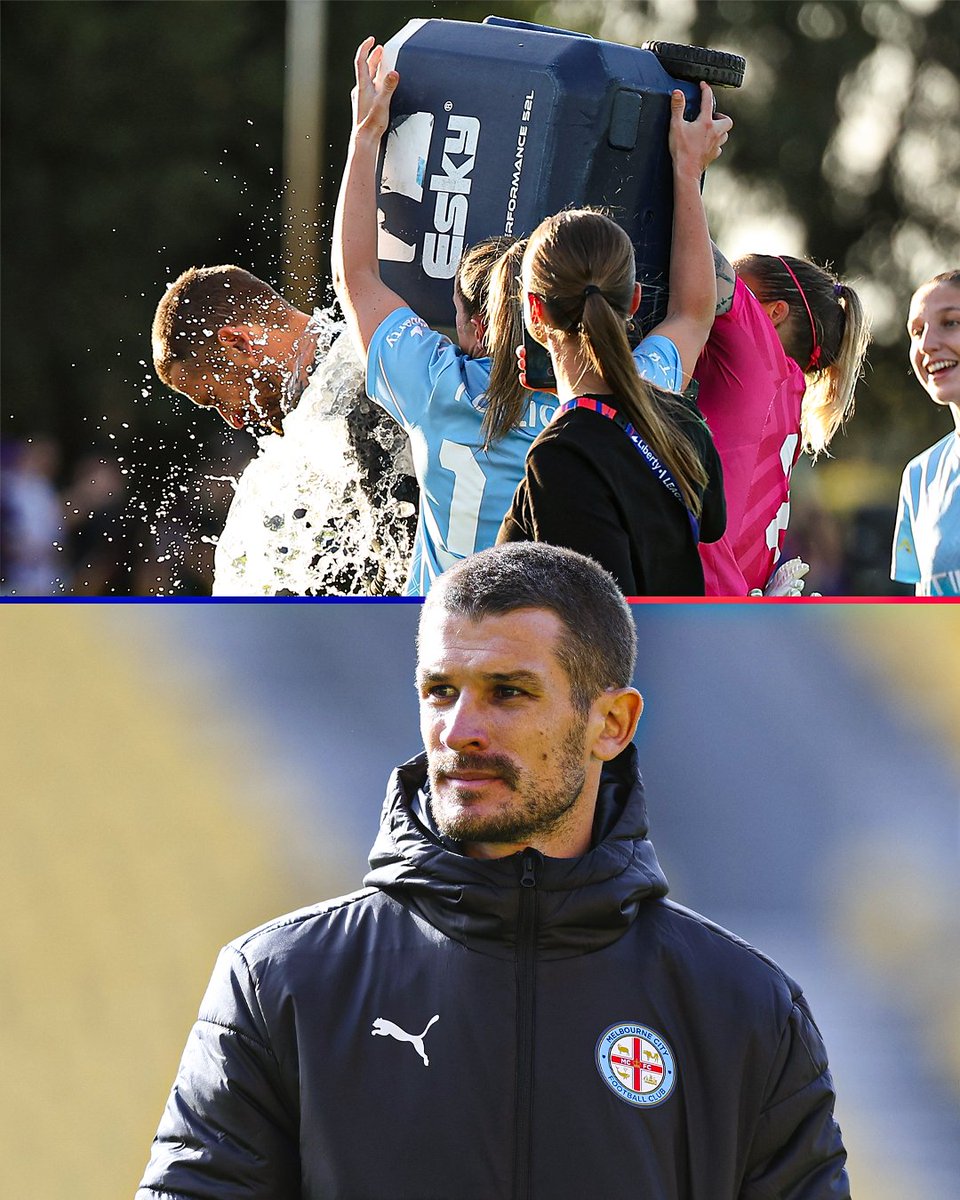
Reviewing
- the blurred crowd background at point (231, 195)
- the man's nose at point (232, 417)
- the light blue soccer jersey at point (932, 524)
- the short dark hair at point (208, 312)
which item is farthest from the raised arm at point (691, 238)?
the blurred crowd background at point (231, 195)

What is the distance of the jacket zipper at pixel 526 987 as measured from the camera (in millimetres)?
2164

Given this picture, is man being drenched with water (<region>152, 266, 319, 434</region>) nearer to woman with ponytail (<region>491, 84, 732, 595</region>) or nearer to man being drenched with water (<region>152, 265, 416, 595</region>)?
man being drenched with water (<region>152, 265, 416, 595</region>)

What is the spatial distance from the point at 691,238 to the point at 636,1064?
7.04ft

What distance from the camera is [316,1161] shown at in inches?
85.0

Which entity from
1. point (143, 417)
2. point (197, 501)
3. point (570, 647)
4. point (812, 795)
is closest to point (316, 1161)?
point (570, 647)

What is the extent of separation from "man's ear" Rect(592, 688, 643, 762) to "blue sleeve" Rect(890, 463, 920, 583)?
7.32 ft

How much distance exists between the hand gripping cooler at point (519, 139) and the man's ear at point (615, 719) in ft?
5.69

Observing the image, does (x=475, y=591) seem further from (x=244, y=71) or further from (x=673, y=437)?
(x=244, y=71)

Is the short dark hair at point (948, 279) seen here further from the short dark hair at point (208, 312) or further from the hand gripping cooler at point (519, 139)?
the short dark hair at point (208, 312)

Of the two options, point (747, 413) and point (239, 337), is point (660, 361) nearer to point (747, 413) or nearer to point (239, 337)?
point (747, 413)

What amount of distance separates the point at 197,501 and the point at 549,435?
10.6m

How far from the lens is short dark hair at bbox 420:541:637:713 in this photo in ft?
7.52

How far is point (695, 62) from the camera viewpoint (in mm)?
3963

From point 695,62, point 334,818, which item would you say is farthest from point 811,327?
point 334,818
